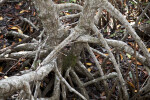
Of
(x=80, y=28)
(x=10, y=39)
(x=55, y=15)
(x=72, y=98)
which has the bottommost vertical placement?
(x=72, y=98)

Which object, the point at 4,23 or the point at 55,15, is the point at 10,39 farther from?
the point at 55,15

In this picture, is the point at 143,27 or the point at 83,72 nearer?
the point at 83,72

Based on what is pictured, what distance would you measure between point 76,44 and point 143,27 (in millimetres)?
1661

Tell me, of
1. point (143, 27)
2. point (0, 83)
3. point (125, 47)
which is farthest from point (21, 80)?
point (143, 27)

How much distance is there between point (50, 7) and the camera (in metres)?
1.78

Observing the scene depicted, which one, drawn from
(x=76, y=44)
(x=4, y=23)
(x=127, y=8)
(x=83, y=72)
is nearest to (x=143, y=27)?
(x=127, y=8)

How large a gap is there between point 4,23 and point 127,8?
7.80 feet

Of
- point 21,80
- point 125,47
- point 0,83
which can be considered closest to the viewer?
point 0,83

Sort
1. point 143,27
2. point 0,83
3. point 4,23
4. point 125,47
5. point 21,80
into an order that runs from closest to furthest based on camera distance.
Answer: point 0,83, point 21,80, point 125,47, point 143,27, point 4,23

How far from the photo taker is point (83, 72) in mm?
2547

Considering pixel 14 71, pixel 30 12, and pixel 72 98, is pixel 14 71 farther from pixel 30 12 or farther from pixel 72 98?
pixel 30 12

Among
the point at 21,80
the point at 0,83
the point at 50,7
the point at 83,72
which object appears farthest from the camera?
the point at 83,72

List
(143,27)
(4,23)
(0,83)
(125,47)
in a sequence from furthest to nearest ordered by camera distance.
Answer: (4,23) < (143,27) < (125,47) < (0,83)

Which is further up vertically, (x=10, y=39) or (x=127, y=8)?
(x=127, y=8)
